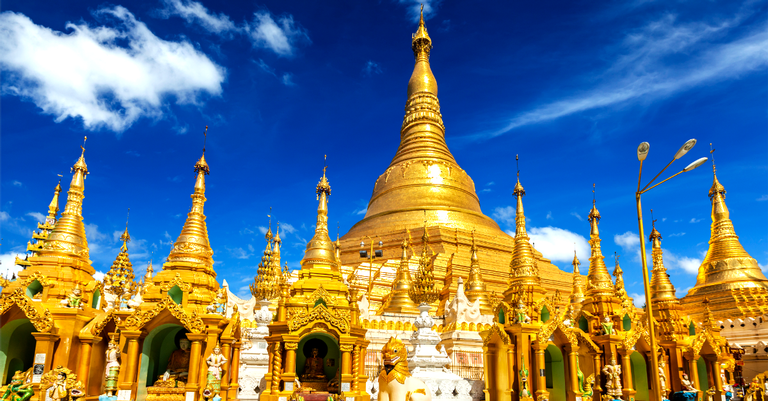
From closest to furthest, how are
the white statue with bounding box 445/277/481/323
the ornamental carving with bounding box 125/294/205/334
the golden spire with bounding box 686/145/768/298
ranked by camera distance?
the ornamental carving with bounding box 125/294/205/334 → the white statue with bounding box 445/277/481/323 → the golden spire with bounding box 686/145/768/298

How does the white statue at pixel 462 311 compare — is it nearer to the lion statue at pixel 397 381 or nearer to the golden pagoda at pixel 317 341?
the golden pagoda at pixel 317 341

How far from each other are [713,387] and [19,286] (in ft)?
80.5

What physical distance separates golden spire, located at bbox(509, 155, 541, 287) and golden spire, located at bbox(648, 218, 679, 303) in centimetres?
712

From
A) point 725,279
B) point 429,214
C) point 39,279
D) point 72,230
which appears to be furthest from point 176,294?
point 725,279

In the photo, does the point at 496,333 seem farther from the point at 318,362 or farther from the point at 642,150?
the point at 642,150

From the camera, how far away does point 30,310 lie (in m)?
14.8

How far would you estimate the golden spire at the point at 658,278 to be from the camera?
2417 cm

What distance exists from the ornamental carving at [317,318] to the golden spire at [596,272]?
36.9 feet

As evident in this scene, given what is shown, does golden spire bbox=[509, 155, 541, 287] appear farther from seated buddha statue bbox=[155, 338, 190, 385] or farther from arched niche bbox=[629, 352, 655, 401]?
seated buddha statue bbox=[155, 338, 190, 385]

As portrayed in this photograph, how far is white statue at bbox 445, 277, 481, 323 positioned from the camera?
2205 centimetres


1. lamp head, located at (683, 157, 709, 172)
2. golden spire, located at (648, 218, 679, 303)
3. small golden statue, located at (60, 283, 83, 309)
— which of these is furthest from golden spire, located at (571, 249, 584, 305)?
small golden statue, located at (60, 283, 83, 309)

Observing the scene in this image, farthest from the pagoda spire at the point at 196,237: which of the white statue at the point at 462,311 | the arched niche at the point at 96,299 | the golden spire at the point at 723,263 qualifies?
the golden spire at the point at 723,263

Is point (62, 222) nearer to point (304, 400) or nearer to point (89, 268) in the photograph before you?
point (89, 268)

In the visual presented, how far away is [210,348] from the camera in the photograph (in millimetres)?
14477
